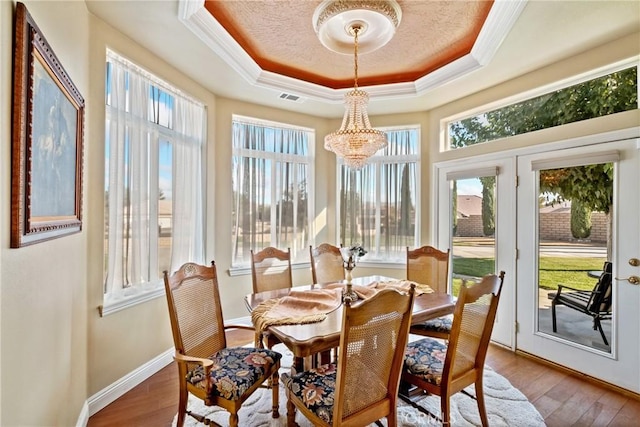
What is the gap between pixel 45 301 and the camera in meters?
1.44

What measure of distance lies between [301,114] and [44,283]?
3553mm

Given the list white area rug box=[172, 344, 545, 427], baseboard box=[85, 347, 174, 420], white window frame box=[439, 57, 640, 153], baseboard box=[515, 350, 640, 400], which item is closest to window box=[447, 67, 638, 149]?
white window frame box=[439, 57, 640, 153]

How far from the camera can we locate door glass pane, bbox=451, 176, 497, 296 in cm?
352

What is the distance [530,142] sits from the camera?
312 centimetres

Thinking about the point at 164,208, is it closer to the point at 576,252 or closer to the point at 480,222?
the point at 480,222

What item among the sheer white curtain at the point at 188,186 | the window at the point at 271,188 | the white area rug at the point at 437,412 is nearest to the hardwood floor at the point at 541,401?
the white area rug at the point at 437,412

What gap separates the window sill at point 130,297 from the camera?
235 cm

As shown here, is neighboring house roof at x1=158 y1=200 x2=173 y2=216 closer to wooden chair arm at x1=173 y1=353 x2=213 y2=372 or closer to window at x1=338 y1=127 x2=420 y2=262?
wooden chair arm at x1=173 y1=353 x2=213 y2=372

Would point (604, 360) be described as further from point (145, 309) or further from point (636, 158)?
point (145, 309)

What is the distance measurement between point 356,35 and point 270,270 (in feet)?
7.53

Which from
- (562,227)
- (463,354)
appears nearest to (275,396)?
(463,354)

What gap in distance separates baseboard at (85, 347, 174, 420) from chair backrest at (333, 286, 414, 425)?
1.90 meters

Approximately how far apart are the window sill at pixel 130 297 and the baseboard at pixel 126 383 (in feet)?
1.86

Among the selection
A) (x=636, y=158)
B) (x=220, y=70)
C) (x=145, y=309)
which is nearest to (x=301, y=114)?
(x=220, y=70)
